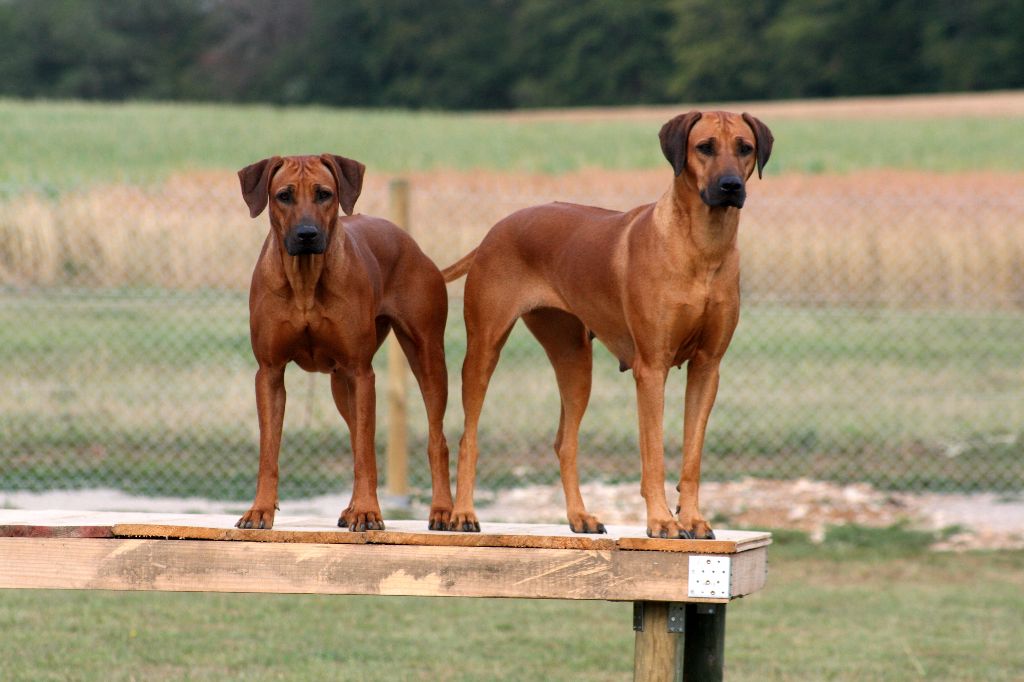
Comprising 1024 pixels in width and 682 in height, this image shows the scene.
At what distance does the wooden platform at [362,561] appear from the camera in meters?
4.45

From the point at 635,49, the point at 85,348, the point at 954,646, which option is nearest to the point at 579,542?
the point at 954,646

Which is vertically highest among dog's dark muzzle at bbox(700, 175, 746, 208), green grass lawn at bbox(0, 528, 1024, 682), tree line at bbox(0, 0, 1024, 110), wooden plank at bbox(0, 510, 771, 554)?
tree line at bbox(0, 0, 1024, 110)

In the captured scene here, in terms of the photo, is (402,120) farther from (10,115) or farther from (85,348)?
(85,348)

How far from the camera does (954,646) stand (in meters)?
7.22

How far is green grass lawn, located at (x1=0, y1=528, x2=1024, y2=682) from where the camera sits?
21.7ft

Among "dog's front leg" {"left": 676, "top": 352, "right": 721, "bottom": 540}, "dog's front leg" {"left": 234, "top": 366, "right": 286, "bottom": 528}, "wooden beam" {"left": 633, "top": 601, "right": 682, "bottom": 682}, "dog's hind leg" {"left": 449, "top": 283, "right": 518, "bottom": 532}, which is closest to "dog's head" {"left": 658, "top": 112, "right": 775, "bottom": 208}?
"dog's front leg" {"left": 676, "top": 352, "right": 721, "bottom": 540}

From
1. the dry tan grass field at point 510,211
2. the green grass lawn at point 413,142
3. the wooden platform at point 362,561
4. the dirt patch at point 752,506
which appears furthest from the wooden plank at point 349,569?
the green grass lawn at point 413,142

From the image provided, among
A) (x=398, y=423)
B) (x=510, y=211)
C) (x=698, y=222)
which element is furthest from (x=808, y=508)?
(x=698, y=222)

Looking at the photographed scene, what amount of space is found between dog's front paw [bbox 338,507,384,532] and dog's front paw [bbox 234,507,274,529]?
0.84ft

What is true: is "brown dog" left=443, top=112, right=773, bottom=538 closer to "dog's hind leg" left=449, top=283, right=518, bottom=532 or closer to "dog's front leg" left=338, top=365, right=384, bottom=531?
"dog's hind leg" left=449, top=283, right=518, bottom=532

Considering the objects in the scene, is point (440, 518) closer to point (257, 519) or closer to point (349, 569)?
point (349, 569)

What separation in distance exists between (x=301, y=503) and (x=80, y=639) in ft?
10.1

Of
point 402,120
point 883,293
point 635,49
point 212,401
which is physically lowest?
point 212,401

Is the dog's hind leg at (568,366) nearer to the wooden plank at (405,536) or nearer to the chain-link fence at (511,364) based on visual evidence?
the wooden plank at (405,536)
